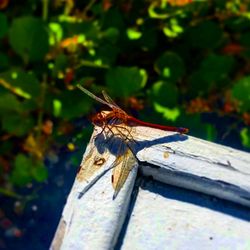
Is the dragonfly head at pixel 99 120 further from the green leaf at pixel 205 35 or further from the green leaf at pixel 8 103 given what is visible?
the green leaf at pixel 205 35

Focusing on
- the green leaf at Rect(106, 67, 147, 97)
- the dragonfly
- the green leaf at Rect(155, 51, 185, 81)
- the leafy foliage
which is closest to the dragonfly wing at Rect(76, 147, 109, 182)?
the dragonfly

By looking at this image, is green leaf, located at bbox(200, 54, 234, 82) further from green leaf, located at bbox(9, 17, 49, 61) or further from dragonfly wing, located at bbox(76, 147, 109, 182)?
dragonfly wing, located at bbox(76, 147, 109, 182)

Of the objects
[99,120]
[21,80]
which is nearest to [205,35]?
[21,80]

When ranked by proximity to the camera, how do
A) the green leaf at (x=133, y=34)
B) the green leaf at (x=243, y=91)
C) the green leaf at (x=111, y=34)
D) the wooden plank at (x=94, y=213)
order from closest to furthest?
the wooden plank at (x=94, y=213) < the green leaf at (x=243, y=91) < the green leaf at (x=111, y=34) < the green leaf at (x=133, y=34)

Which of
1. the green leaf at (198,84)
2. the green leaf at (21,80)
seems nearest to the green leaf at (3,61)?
the green leaf at (21,80)

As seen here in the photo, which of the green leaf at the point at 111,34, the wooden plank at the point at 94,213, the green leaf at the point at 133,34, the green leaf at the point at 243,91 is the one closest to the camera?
the wooden plank at the point at 94,213

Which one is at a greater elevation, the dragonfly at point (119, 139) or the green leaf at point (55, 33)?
the dragonfly at point (119, 139)
